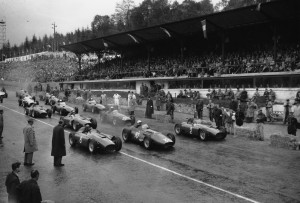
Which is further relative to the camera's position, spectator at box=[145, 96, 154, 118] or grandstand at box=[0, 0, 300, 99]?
grandstand at box=[0, 0, 300, 99]

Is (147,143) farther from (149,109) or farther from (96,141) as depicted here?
(149,109)

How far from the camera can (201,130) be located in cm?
1780

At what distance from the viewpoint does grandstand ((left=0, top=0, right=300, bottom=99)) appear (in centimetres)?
2976

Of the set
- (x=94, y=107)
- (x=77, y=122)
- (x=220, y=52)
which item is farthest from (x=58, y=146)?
(x=220, y=52)

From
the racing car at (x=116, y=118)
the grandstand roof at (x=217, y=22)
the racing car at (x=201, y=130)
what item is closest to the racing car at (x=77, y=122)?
the racing car at (x=116, y=118)

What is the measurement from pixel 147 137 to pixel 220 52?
26827 mm

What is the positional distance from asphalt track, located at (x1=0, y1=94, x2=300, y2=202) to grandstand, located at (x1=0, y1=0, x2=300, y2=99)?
15138mm

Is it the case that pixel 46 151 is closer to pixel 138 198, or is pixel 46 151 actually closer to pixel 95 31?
pixel 138 198

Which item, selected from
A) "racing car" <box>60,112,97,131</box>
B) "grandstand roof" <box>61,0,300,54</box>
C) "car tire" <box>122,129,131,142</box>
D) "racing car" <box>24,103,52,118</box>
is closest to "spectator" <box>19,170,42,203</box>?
"car tire" <box>122,129,131,142</box>

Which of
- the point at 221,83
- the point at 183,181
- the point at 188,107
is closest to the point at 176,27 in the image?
the point at 221,83

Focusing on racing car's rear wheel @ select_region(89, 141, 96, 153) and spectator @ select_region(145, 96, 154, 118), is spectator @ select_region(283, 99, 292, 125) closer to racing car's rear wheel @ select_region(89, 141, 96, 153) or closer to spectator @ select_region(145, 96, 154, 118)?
spectator @ select_region(145, 96, 154, 118)

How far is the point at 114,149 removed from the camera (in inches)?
583

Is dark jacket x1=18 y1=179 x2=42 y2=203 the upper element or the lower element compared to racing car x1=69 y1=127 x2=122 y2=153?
upper

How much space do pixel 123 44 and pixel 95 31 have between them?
73.3 metres
